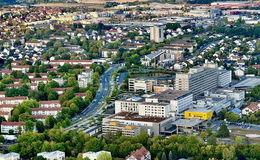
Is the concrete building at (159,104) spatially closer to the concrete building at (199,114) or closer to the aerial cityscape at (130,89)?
the aerial cityscape at (130,89)

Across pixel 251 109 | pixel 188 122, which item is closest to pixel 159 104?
pixel 188 122

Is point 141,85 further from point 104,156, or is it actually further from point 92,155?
point 104,156

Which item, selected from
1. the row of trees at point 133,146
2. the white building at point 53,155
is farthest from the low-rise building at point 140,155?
the white building at point 53,155

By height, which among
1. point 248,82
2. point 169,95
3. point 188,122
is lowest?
point 248,82

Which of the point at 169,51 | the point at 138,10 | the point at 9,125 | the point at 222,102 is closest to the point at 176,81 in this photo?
the point at 222,102

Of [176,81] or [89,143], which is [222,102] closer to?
[176,81]

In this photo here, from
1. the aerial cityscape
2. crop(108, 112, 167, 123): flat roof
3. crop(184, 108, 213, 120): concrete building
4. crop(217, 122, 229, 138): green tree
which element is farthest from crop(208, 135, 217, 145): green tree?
crop(184, 108, 213, 120): concrete building
